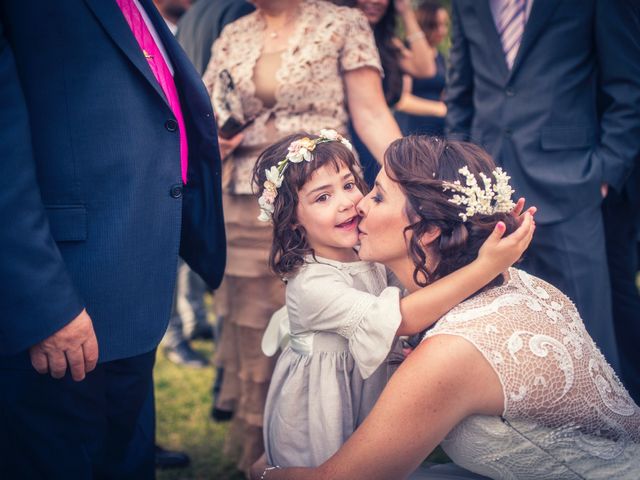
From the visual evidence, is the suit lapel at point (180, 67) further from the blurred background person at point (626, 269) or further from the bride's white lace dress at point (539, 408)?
the blurred background person at point (626, 269)

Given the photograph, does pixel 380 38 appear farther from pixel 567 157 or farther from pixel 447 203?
pixel 447 203

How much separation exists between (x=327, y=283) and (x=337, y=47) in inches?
53.2

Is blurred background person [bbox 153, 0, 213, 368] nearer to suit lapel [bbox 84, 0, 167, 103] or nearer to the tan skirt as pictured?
the tan skirt

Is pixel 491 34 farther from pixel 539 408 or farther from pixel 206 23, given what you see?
pixel 539 408

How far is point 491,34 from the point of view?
338 centimetres

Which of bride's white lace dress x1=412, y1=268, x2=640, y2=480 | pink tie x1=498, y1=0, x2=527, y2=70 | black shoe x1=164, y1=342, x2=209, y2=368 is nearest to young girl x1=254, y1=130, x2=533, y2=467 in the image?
bride's white lace dress x1=412, y1=268, x2=640, y2=480

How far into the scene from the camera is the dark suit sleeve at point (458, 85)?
368 centimetres

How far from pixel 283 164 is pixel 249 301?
1.02 metres

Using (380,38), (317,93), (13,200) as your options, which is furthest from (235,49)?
(13,200)

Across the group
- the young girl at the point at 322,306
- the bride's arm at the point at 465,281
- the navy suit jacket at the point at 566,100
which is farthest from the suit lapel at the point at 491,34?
the bride's arm at the point at 465,281

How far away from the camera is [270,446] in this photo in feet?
8.39

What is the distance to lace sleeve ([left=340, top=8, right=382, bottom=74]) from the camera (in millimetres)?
3166

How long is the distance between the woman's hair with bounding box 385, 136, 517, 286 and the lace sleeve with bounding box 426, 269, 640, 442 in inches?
6.7

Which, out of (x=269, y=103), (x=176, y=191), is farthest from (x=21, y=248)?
(x=269, y=103)
